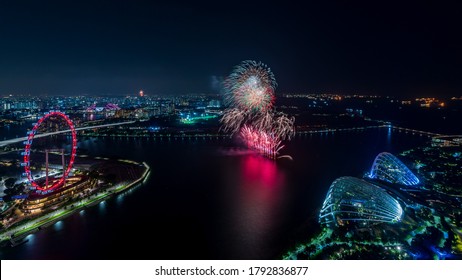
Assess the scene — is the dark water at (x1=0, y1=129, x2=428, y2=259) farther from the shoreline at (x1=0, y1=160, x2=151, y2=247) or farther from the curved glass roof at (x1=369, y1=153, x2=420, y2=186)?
the curved glass roof at (x1=369, y1=153, x2=420, y2=186)

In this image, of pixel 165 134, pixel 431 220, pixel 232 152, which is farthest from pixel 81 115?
pixel 431 220

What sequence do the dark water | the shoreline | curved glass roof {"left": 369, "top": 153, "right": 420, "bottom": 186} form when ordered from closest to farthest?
the dark water → the shoreline → curved glass roof {"left": 369, "top": 153, "right": 420, "bottom": 186}

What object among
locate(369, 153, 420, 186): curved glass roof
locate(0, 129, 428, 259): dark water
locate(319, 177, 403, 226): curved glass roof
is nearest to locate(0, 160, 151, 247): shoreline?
locate(0, 129, 428, 259): dark water

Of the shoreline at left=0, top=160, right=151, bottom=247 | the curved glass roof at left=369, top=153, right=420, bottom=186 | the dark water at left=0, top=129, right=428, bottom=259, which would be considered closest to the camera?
the dark water at left=0, top=129, right=428, bottom=259

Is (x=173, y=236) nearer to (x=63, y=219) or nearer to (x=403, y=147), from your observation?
(x=63, y=219)

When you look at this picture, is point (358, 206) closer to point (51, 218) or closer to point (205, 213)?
point (205, 213)

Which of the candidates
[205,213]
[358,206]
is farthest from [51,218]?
[358,206]

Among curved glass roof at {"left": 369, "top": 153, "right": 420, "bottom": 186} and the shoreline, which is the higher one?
curved glass roof at {"left": 369, "top": 153, "right": 420, "bottom": 186}
